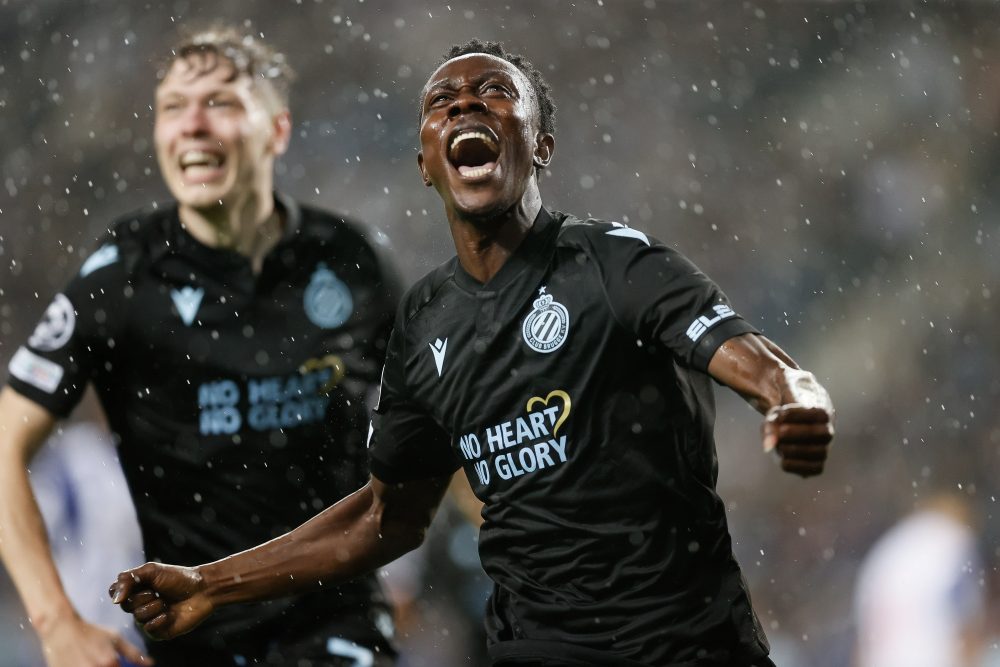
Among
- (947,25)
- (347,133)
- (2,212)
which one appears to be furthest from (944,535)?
(2,212)

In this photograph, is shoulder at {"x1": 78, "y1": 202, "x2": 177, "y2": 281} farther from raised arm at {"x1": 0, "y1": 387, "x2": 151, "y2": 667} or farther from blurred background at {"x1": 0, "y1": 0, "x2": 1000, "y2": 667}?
blurred background at {"x1": 0, "y1": 0, "x2": 1000, "y2": 667}

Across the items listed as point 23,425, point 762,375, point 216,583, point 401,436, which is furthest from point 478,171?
point 23,425

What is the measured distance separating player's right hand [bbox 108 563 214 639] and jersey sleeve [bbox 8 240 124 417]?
1.62 metres

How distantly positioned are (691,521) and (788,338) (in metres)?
6.05

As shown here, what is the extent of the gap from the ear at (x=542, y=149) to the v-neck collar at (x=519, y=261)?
0.21m

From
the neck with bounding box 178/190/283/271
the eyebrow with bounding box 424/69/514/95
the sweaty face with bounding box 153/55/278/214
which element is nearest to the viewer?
the eyebrow with bounding box 424/69/514/95

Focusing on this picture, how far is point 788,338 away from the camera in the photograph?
28.2 feet

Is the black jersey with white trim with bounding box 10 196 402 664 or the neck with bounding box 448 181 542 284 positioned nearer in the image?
the neck with bounding box 448 181 542 284

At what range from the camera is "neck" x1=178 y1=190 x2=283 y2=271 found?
466cm

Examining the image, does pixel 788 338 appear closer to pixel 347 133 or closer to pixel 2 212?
pixel 347 133

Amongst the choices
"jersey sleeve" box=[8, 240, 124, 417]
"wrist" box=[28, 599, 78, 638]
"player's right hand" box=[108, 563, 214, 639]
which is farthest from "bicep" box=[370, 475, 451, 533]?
"jersey sleeve" box=[8, 240, 124, 417]

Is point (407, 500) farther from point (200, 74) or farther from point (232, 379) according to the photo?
point (200, 74)

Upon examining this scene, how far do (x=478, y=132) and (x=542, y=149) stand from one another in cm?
35

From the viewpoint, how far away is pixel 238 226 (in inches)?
185
